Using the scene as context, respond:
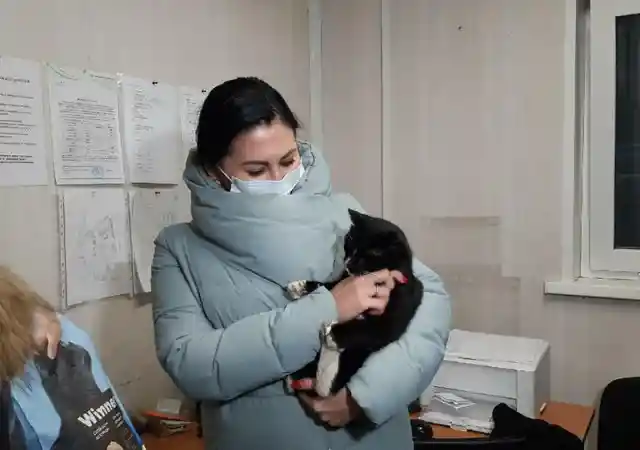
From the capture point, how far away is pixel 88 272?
1.73 metres

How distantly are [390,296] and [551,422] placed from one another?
1091 millimetres

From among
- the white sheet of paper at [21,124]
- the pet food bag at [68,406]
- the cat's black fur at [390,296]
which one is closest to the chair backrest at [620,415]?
the cat's black fur at [390,296]

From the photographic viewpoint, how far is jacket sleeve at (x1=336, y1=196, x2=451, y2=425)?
1.15 meters

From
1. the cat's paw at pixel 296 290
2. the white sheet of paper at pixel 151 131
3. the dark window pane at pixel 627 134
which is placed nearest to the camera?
the cat's paw at pixel 296 290

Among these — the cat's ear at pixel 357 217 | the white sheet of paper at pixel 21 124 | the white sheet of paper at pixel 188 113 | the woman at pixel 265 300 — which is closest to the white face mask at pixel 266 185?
the woman at pixel 265 300

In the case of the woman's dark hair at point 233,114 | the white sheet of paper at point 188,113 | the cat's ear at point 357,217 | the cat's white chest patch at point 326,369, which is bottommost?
the cat's white chest patch at point 326,369

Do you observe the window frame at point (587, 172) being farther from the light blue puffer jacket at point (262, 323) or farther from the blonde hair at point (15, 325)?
the blonde hair at point (15, 325)

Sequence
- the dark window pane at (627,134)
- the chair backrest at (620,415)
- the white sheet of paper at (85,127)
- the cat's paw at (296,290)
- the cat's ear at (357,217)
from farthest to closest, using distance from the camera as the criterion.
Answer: the dark window pane at (627,134), the chair backrest at (620,415), the white sheet of paper at (85,127), the cat's ear at (357,217), the cat's paw at (296,290)

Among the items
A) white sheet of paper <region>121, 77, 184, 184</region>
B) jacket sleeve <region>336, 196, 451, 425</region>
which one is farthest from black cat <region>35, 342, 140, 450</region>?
white sheet of paper <region>121, 77, 184, 184</region>

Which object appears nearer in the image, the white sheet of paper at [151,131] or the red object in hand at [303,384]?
the red object in hand at [303,384]

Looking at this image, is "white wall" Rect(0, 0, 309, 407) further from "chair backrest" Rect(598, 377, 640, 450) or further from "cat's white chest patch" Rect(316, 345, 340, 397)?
"chair backrest" Rect(598, 377, 640, 450)

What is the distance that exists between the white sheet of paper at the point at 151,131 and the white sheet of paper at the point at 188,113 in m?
0.02

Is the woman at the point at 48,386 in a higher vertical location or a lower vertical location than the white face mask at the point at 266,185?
lower

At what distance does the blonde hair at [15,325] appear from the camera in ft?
3.26
